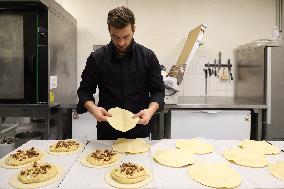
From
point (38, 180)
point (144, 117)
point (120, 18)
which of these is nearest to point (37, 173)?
point (38, 180)

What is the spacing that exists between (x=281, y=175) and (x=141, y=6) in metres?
2.76

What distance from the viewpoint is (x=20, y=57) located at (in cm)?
250

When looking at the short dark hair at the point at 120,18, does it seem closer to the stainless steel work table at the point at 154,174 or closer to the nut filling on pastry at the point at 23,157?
the stainless steel work table at the point at 154,174

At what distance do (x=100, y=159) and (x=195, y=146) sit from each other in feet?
2.07

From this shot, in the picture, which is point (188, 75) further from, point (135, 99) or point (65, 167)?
point (65, 167)

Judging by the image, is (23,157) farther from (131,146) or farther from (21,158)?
(131,146)

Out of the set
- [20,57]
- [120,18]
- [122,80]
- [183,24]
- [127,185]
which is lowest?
[127,185]

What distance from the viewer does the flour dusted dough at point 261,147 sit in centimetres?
175

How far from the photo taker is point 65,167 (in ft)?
4.97

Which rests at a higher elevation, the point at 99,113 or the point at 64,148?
the point at 99,113

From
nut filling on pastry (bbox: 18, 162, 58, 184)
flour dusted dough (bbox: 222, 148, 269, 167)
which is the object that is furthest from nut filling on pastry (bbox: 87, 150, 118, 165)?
flour dusted dough (bbox: 222, 148, 269, 167)

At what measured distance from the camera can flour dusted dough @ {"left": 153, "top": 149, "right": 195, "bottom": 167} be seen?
154 centimetres

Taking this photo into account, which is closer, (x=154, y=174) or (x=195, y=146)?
(x=154, y=174)

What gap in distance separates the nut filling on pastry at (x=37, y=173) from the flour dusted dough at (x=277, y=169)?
3.56ft
